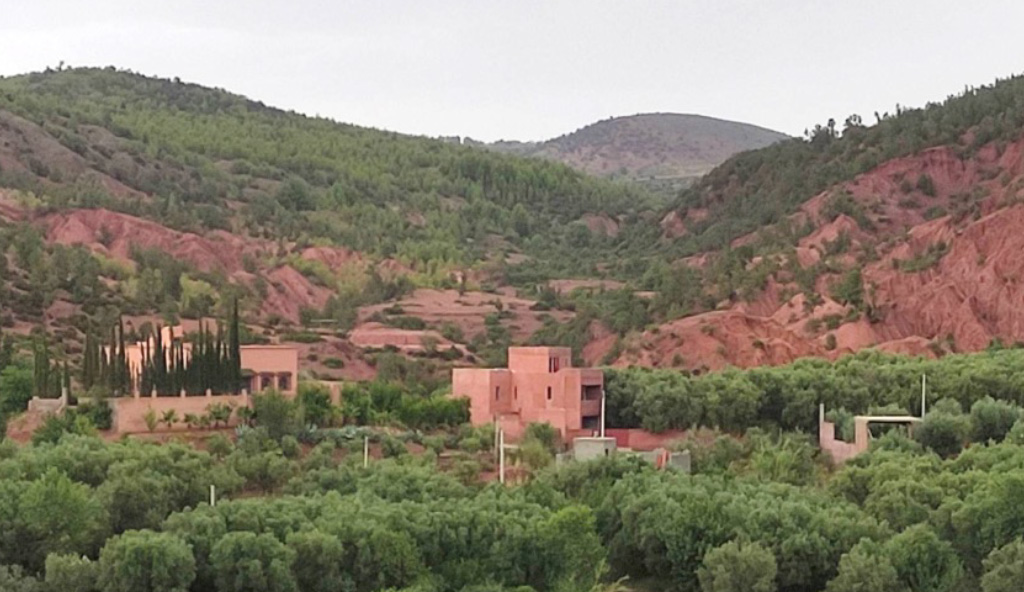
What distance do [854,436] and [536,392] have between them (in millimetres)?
8286

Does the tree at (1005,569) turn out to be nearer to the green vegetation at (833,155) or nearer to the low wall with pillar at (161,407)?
the low wall with pillar at (161,407)

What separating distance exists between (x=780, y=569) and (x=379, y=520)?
718 cm

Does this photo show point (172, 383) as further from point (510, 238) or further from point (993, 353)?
point (510, 238)

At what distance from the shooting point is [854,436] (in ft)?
152

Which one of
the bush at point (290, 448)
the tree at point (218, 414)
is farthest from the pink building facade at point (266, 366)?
the bush at point (290, 448)

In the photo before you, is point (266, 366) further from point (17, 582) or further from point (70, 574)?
point (17, 582)

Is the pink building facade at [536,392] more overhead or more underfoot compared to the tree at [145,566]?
more overhead

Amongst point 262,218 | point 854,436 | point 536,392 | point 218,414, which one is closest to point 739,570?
point 854,436

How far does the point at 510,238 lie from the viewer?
11719 centimetres

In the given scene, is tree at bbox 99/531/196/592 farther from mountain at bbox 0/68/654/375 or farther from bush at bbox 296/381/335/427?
mountain at bbox 0/68/654/375

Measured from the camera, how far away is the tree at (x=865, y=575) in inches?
1300

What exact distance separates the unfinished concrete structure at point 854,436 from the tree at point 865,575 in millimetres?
10962

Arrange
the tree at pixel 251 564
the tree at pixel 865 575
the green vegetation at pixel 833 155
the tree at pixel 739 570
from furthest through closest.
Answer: the green vegetation at pixel 833 155
the tree at pixel 739 570
the tree at pixel 865 575
the tree at pixel 251 564

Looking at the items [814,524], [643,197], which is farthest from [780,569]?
[643,197]
